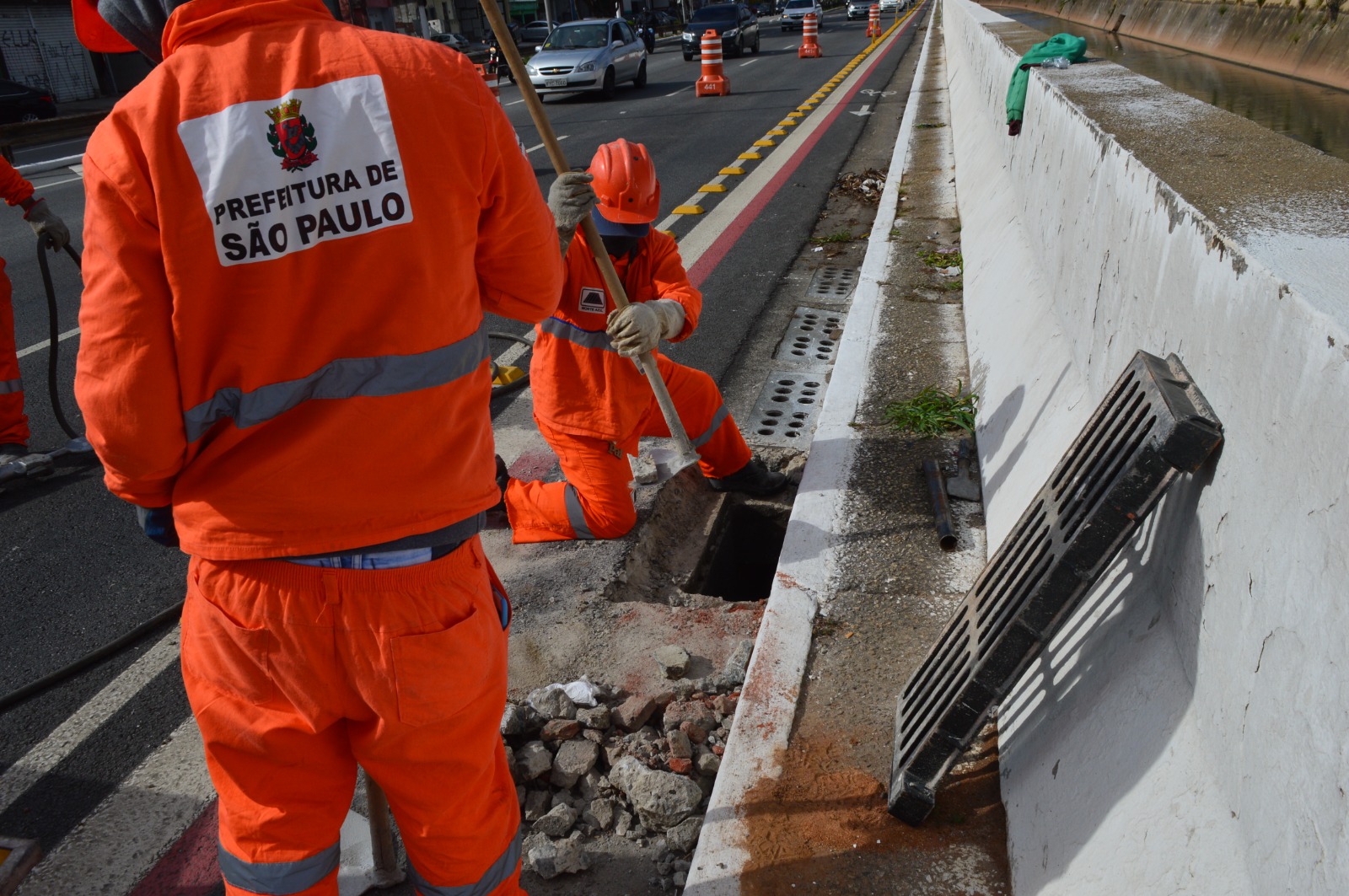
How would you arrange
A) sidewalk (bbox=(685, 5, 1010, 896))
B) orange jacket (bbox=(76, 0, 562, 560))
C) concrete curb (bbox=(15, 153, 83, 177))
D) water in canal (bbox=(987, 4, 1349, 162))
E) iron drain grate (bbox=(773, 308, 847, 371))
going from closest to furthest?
1. orange jacket (bbox=(76, 0, 562, 560))
2. sidewalk (bbox=(685, 5, 1010, 896))
3. water in canal (bbox=(987, 4, 1349, 162))
4. iron drain grate (bbox=(773, 308, 847, 371))
5. concrete curb (bbox=(15, 153, 83, 177))

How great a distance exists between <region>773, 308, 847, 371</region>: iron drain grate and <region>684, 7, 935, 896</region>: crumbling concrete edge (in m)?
0.39

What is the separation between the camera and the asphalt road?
2959mm

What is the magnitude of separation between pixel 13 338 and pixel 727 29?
89.0ft

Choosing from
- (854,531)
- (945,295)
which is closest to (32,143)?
(945,295)

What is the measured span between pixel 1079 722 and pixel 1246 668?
0.54 m

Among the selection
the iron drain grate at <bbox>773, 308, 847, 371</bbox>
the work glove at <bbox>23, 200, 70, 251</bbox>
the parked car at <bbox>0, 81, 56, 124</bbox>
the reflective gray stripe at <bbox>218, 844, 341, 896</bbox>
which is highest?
the work glove at <bbox>23, 200, 70, 251</bbox>

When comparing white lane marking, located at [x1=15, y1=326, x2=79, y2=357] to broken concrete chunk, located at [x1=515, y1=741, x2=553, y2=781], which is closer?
Result: broken concrete chunk, located at [x1=515, y1=741, x2=553, y2=781]

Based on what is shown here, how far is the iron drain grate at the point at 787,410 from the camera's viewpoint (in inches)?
188

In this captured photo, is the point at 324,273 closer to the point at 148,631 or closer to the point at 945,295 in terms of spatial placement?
the point at 148,631

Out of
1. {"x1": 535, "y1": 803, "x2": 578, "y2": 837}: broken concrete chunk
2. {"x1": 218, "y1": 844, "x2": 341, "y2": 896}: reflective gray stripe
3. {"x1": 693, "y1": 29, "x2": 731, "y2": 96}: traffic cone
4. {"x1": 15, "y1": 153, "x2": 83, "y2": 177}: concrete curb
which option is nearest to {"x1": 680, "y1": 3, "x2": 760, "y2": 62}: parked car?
{"x1": 693, "y1": 29, "x2": 731, "y2": 96}: traffic cone

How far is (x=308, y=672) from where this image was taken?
5.54 ft

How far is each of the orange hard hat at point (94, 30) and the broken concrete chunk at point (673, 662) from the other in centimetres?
210

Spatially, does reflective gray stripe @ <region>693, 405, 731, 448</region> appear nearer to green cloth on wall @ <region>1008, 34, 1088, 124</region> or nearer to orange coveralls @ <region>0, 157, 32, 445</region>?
green cloth on wall @ <region>1008, 34, 1088, 124</region>

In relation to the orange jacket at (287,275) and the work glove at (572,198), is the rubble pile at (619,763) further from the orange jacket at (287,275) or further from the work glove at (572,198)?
the work glove at (572,198)
